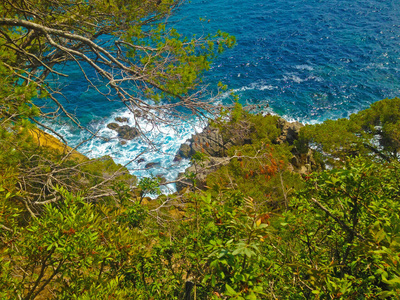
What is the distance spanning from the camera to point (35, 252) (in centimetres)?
200

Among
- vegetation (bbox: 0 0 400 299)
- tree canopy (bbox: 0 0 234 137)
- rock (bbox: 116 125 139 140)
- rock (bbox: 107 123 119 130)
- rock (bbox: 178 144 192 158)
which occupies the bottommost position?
rock (bbox: 178 144 192 158)

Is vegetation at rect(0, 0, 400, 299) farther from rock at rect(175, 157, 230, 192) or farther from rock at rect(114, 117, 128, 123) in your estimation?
rock at rect(114, 117, 128, 123)

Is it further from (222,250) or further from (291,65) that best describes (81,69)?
(291,65)

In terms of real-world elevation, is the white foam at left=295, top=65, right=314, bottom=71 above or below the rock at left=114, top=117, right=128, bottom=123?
above

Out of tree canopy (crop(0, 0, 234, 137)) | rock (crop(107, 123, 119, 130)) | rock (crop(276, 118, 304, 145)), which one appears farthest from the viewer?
rock (crop(107, 123, 119, 130))

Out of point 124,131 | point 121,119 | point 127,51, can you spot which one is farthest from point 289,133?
point 127,51

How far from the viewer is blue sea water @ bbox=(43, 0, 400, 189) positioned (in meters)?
19.6

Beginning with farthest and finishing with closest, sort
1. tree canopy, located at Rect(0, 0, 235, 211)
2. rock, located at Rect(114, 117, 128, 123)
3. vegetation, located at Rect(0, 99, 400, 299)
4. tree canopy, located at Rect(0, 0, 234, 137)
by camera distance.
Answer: rock, located at Rect(114, 117, 128, 123)
tree canopy, located at Rect(0, 0, 234, 137)
tree canopy, located at Rect(0, 0, 235, 211)
vegetation, located at Rect(0, 99, 400, 299)

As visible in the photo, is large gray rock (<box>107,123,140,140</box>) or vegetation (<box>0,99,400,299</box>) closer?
vegetation (<box>0,99,400,299</box>)

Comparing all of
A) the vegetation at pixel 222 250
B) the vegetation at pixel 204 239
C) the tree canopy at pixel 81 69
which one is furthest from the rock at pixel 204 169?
the tree canopy at pixel 81 69

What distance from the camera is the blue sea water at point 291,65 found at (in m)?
19.6

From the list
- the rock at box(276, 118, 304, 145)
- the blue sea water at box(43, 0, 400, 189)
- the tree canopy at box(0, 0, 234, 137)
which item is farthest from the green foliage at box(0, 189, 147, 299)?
the rock at box(276, 118, 304, 145)

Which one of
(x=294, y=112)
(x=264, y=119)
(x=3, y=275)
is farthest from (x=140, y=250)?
(x=294, y=112)

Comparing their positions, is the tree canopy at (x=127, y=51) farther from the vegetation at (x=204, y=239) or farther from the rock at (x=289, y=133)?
the rock at (x=289, y=133)
